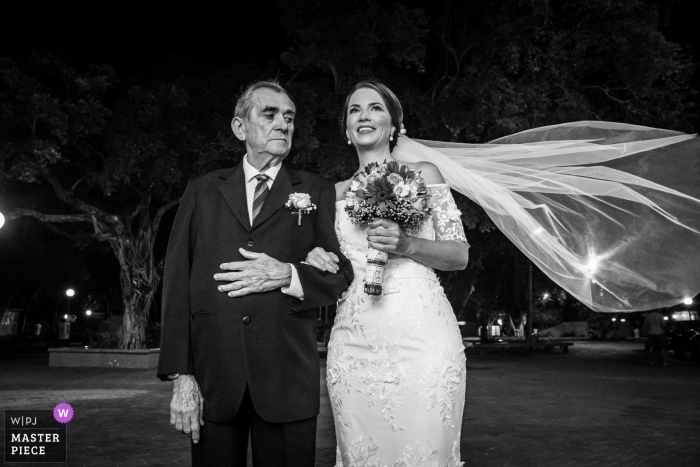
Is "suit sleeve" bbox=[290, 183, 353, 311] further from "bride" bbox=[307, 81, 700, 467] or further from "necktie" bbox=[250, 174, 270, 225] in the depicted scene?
"necktie" bbox=[250, 174, 270, 225]

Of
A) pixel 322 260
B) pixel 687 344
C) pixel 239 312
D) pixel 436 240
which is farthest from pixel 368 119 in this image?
pixel 687 344

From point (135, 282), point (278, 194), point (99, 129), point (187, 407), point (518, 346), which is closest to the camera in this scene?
point (187, 407)

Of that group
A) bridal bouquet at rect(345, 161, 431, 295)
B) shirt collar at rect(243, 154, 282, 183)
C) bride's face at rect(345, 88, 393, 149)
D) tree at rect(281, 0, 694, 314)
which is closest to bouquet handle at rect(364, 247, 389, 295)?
bridal bouquet at rect(345, 161, 431, 295)

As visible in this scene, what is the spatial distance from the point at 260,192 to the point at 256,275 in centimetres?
48

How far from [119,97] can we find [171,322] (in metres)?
17.6

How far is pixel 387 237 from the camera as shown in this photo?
330 cm

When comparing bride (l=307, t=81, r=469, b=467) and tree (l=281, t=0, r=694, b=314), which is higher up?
tree (l=281, t=0, r=694, b=314)

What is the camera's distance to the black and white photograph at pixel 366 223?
9.26 ft

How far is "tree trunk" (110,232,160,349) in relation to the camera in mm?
20516

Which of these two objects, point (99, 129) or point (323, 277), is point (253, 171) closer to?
point (323, 277)

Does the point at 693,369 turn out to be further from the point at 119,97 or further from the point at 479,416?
the point at 119,97

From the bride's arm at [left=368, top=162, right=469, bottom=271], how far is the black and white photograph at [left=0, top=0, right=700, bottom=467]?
0.06ft

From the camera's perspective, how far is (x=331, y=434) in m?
8.32

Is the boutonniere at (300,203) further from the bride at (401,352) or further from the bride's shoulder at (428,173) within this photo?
the bride's shoulder at (428,173)
